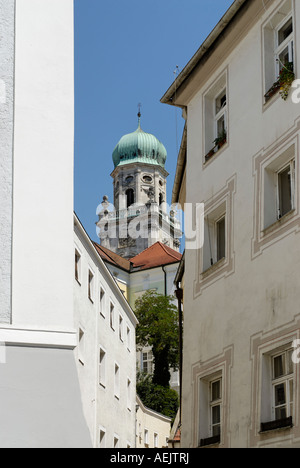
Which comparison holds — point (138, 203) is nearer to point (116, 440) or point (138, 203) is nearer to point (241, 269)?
point (116, 440)

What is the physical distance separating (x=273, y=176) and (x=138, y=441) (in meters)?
31.8

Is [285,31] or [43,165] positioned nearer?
[43,165]

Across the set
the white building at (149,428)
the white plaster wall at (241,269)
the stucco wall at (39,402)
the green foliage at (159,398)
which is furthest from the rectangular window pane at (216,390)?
the green foliage at (159,398)

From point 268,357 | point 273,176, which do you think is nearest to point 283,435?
point 268,357

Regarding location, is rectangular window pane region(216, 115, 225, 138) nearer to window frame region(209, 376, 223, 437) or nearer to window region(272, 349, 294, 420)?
window frame region(209, 376, 223, 437)

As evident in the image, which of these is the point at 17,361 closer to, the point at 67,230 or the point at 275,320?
the point at 67,230

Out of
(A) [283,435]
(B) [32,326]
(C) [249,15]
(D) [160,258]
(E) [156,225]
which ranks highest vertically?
(E) [156,225]

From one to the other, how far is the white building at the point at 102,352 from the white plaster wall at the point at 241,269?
11702 millimetres

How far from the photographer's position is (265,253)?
15273 mm

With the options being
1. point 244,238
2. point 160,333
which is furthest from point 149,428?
A: point 244,238

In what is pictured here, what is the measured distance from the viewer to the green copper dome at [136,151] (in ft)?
441

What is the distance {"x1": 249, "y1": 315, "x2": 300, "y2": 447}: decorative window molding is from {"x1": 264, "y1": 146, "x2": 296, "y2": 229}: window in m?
2.09

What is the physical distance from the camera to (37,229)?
11.2 meters

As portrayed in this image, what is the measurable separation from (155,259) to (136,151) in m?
45.1
